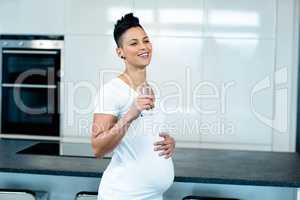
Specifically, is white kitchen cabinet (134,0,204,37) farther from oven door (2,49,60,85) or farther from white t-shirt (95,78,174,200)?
white t-shirt (95,78,174,200)

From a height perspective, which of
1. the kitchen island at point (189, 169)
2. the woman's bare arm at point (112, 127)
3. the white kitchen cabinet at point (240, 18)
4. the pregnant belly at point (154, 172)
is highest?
the white kitchen cabinet at point (240, 18)

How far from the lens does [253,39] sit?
3.21 meters

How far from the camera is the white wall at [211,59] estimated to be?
319 centimetres

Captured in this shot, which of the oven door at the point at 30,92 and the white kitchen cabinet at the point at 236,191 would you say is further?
the oven door at the point at 30,92

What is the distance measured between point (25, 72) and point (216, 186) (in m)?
2.03

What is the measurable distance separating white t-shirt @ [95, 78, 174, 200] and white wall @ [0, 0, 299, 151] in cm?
193

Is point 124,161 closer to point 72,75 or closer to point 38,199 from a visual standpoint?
point 38,199

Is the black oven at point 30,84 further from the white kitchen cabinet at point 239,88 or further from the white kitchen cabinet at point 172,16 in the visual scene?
the white kitchen cabinet at point 239,88

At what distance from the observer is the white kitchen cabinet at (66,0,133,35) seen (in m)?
3.30

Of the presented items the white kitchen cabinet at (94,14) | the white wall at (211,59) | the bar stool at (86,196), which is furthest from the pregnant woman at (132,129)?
the white kitchen cabinet at (94,14)

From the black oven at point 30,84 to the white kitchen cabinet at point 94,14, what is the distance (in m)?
0.19

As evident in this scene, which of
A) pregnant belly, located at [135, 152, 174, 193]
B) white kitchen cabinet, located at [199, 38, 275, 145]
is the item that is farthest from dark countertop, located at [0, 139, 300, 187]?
white kitchen cabinet, located at [199, 38, 275, 145]

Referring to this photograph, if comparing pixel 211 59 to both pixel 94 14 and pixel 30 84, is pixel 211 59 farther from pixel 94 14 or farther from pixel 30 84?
pixel 30 84

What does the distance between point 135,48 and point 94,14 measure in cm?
216
